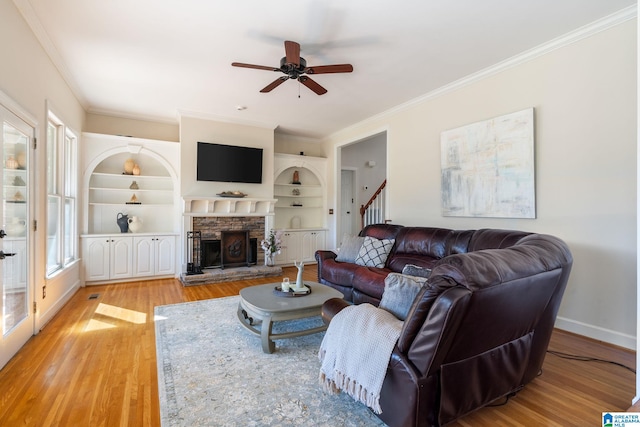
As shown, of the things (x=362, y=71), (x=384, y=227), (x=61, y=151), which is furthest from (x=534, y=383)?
(x=61, y=151)

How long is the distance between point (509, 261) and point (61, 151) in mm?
5021

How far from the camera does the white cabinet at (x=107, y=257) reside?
4742mm

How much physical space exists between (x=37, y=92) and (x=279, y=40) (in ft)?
7.91

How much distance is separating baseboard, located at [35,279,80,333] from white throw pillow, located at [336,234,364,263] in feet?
10.9

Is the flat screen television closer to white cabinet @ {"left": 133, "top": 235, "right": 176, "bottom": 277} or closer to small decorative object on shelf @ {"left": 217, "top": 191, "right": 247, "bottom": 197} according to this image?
small decorative object on shelf @ {"left": 217, "top": 191, "right": 247, "bottom": 197}

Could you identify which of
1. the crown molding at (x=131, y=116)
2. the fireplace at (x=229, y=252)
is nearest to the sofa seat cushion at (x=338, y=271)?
the fireplace at (x=229, y=252)

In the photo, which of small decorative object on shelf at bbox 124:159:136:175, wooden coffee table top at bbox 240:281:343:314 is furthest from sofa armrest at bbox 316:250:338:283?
small decorative object on shelf at bbox 124:159:136:175

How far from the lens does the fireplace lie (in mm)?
5559

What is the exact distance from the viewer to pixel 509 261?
154cm

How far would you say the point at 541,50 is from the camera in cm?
314

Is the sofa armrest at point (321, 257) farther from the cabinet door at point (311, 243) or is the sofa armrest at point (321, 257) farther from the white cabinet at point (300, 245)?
the cabinet door at point (311, 243)

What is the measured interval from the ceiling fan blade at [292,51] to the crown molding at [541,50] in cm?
229

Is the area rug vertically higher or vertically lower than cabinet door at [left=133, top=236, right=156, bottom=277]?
lower

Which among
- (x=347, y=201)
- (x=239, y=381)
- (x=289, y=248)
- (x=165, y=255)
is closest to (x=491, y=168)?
(x=239, y=381)
